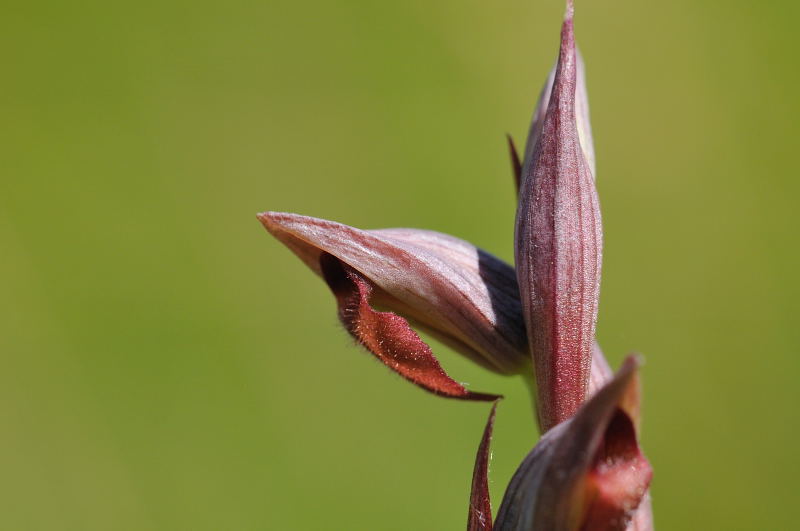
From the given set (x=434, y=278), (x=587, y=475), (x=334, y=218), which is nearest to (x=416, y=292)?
(x=434, y=278)

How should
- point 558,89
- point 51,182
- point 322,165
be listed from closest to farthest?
1. point 558,89
2. point 51,182
3. point 322,165

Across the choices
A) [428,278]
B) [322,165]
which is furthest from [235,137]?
[428,278]

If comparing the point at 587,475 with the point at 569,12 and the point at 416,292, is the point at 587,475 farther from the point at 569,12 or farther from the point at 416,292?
the point at 569,12

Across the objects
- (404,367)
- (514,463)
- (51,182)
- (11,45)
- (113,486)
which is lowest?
(514,463)

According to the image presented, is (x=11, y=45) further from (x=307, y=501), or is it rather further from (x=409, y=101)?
(x=307, y=501)

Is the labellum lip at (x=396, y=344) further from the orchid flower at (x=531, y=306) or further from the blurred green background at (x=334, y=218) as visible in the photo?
the blurred green background at (x=334, y=218)

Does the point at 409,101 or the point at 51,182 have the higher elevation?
the point at 51,182

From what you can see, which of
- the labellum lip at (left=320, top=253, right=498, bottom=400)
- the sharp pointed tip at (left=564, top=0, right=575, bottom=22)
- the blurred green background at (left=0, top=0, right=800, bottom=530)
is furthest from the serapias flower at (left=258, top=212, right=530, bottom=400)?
the blurred green background at (left=0, top=0, right=800, bottom=530)
